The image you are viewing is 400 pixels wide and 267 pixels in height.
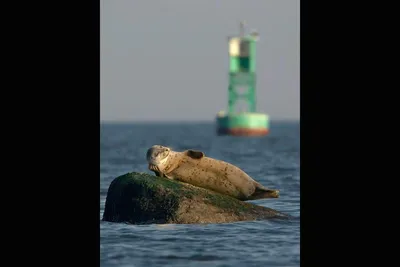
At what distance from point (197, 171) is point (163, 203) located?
147 centimetres

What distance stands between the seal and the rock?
662 millimetres

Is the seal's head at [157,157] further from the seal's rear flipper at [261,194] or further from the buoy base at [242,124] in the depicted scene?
the buoy base at [242,124]

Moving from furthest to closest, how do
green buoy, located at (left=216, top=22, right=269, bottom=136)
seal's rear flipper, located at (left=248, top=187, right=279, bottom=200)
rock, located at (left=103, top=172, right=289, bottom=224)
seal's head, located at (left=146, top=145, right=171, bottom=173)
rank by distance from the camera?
green buoy, located at (left=216, top=22, right=269, bottom=136)
seal's rear flipper, located at (left=248, top=187, right=279, bottom=200)
seal's head, located at (left=146, top=145, right=171, bottom=173)
rock, located at (left=103, top=172, right=289, bottom=224)

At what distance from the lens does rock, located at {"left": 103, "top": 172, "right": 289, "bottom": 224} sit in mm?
12977

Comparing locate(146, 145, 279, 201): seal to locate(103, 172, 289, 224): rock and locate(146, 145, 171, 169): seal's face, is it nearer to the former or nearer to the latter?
locate(146, 145, 171, 169): seal's face

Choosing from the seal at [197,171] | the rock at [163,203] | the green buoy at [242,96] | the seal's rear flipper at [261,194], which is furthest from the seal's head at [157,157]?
the green buoy at [242,96]

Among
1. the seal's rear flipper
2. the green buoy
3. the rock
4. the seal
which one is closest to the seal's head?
the seal

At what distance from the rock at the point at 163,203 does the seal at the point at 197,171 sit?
0.66 meters

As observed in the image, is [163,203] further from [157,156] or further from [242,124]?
[242,124]

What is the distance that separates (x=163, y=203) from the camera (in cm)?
1298

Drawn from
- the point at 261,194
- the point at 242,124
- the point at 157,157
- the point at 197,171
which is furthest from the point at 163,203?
the point at 242,124
